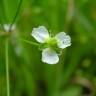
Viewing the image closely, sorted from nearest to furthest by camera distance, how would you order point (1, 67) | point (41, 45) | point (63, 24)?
point (41, 45)
point (1, 67)
point (63, 24)

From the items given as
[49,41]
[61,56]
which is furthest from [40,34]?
[61,56]

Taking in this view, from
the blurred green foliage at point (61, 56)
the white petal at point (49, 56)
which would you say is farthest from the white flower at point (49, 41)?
the blurred green foliage at point (61, 56)

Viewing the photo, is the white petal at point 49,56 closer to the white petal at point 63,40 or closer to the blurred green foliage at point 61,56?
the white petal at point 63,40

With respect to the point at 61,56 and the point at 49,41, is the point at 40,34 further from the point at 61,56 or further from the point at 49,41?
the point at 61,56

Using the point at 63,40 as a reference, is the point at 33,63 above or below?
below

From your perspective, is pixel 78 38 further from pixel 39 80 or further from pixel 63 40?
pixel 63 40

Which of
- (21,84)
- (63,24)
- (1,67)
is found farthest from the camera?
(63,24)

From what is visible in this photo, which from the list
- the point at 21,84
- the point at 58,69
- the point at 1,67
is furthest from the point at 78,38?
the point at 1,67

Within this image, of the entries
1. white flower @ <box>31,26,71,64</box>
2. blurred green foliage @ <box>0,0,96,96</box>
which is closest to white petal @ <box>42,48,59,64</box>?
white flower @ <box>31,26,71,64</box>
